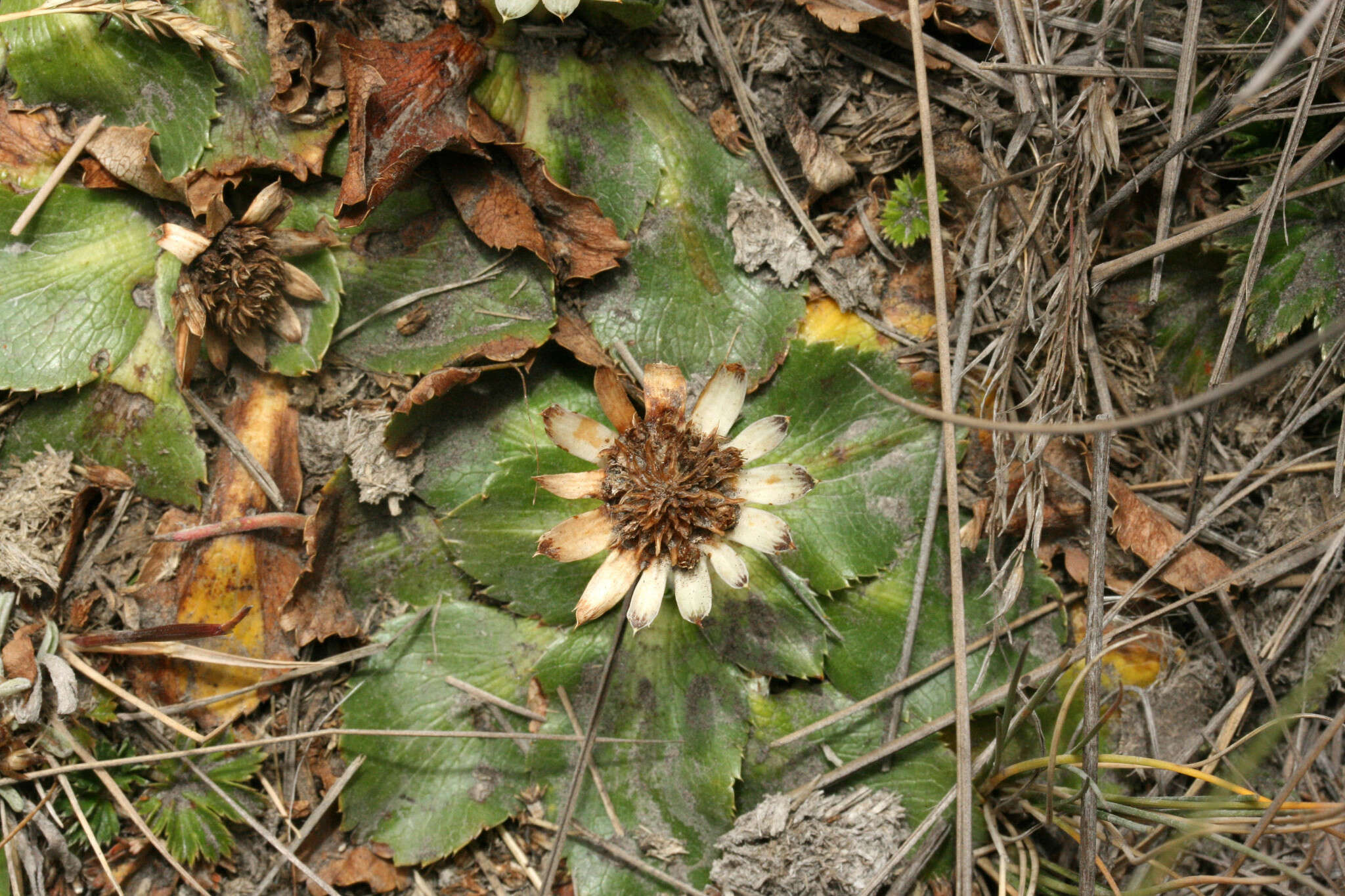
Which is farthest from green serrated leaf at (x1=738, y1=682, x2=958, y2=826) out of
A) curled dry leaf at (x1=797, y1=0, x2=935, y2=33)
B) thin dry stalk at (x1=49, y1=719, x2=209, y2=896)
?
curled dry leaf at (x1=797, y1=0, x2=935, y2=33)

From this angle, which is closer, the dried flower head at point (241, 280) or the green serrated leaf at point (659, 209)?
the dried flower head at point (241, 280)

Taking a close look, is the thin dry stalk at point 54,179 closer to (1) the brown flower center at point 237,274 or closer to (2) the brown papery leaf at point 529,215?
(1) the brown flower center at point 237,274

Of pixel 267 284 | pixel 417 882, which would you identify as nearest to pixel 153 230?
pixel 267 284

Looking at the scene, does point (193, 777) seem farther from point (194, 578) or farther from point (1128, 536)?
point (1128, 536)

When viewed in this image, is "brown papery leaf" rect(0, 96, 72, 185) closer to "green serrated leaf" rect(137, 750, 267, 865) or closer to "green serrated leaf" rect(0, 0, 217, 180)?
"green serrated leaf" rect(0, 0, 217, 180)

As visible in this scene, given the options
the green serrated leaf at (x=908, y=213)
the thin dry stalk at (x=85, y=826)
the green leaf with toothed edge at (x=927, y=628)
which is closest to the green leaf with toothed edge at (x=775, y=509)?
the green leaf with toothed edge at (x=927, y=628)
